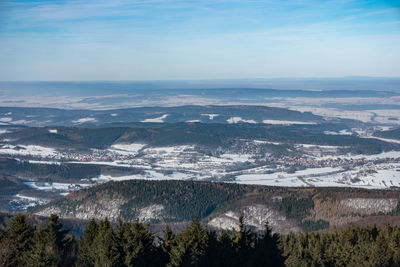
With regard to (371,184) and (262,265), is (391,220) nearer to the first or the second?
(262,265)

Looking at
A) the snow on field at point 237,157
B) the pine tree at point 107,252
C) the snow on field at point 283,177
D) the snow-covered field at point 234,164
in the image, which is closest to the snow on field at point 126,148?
the snow-covered field at point 234,164

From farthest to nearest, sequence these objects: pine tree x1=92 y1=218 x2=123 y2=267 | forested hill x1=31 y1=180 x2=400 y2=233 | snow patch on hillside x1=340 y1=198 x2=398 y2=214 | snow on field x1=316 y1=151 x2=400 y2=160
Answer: snow on field x1=316 y1=151 x2=400 y2=160
snow patch on hillside x1=340 y1=198 x2=398 y2=214
forested hill x1=31 y1=180 x2=400 y2=233
pine tree x1=92 y1=218 x2=123 y2=267

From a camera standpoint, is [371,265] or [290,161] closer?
[371,265]

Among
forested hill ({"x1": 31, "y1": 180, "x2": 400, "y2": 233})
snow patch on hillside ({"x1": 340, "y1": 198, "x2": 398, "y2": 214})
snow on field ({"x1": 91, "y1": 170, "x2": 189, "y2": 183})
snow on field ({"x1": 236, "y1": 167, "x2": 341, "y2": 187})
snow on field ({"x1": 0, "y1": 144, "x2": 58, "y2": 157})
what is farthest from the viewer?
snow on field ({"x1": 0, "y1": 144, "x2": 58, "y2": 157})

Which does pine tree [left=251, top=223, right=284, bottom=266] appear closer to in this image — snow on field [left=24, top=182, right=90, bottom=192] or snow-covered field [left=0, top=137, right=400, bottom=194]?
snow-covered field [left=0, top=137, right=400, bottom=194]

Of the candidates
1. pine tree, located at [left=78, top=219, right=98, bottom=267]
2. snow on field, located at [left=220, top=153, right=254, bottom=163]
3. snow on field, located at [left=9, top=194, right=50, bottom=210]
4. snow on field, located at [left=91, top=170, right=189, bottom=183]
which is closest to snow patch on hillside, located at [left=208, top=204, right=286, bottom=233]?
snow on field, located at [left=9, top=194, right=50, bottom=210]

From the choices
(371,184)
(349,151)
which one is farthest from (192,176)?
(349,151)

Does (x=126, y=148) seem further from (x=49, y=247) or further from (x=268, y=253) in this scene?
(x=49, y=247)
